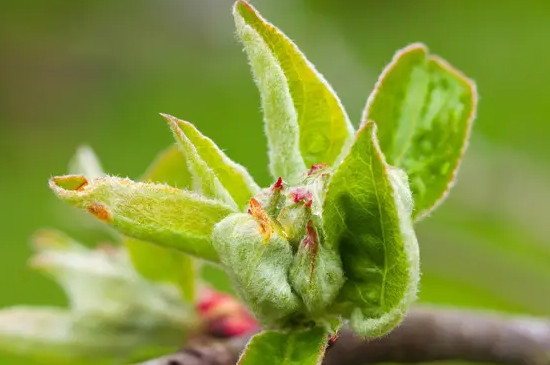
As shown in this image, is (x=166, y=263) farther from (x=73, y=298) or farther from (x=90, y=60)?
(x=90, y=60)

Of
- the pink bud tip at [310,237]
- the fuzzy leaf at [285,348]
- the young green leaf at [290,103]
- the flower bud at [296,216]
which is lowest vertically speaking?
the fuzzy leaf at [285,348]

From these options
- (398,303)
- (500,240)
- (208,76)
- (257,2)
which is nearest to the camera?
(398,303)

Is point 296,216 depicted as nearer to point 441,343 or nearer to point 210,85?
point 441,343

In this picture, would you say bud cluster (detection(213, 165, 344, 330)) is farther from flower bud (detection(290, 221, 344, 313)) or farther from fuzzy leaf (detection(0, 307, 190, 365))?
fuzzy leaf (detection(0, 307, 190, 365))

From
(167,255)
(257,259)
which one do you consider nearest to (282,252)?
(257,259)

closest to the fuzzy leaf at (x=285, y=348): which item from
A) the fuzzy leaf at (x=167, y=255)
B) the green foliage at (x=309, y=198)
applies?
the green foliage at (x=309, y=198)

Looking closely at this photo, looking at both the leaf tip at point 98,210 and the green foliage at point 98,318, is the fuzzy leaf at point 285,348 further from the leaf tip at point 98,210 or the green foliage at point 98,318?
the green foliage at point 98,318

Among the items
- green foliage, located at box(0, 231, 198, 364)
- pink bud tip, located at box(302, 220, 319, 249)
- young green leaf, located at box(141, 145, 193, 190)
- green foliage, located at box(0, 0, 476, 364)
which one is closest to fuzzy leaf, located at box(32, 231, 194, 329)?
green foliage, located at box(0, 231, 198, 364)

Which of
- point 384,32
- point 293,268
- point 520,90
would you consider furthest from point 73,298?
point 384,32
